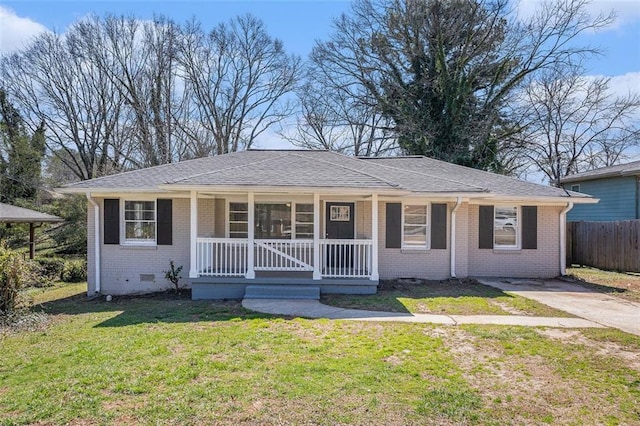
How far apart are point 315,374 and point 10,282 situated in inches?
279

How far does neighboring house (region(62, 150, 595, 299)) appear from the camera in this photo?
36.2 feet

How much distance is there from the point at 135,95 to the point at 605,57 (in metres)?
29.6

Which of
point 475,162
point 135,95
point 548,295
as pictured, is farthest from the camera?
point 135,95

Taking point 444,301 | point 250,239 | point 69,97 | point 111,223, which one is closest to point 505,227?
point 444,301

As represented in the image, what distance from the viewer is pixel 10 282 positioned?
316 inches

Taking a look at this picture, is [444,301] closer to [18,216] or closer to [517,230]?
[517,230]

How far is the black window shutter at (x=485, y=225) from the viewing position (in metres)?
12.2

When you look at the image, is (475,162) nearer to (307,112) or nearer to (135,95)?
(307,112)

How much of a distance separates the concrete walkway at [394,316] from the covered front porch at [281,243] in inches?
44.7

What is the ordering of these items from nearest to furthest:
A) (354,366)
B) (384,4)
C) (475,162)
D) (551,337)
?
(354,366)
(551,337)
(475,162)
(384,4)

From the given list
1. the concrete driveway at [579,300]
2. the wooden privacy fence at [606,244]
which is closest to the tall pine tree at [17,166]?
the concrete driveway at [579,300]

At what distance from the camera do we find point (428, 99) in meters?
23.7

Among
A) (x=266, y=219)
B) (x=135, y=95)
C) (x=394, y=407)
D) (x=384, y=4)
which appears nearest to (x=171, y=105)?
(x=135, y=95)

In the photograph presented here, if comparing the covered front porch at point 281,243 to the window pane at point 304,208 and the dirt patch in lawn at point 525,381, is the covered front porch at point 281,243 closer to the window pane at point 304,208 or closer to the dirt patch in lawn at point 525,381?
the window pane at point 304,208
